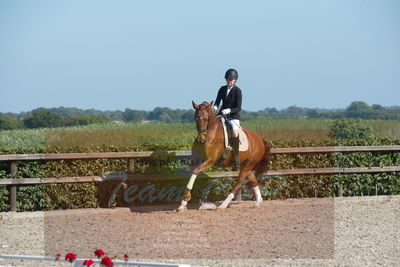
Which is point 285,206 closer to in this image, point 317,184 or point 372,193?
point 317,184

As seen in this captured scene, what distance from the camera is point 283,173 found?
45.6 feet

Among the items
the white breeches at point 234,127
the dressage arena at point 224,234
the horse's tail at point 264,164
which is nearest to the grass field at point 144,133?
the dressage arena at point 224,234

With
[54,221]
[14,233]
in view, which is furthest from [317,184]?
[14,233]

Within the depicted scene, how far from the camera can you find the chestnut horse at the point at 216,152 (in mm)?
11359

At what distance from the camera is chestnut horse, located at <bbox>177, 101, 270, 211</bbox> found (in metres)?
11.4

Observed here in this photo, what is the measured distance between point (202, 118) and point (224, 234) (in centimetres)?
230

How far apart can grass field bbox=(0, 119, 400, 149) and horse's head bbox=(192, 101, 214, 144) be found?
3953 mm

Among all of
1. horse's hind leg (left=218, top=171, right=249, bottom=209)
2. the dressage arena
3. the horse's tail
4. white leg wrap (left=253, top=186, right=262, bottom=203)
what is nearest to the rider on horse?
horse's hind leg (left=218, top=171, right=249, bottom=209)

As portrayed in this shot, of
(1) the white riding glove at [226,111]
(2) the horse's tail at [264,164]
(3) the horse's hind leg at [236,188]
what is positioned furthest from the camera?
(2) the horse's tail at [264,164]

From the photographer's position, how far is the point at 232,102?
39.4 feet

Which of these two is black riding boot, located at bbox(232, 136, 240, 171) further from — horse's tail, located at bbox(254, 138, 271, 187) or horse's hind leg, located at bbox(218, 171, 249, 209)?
horse's tail, located at bbox(254, 138, 271, 187)

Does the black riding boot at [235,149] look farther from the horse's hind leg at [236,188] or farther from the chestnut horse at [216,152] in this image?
the horse's hind leg at [236,188]

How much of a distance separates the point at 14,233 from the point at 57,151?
264cm

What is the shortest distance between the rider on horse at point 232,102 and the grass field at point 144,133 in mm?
3617
